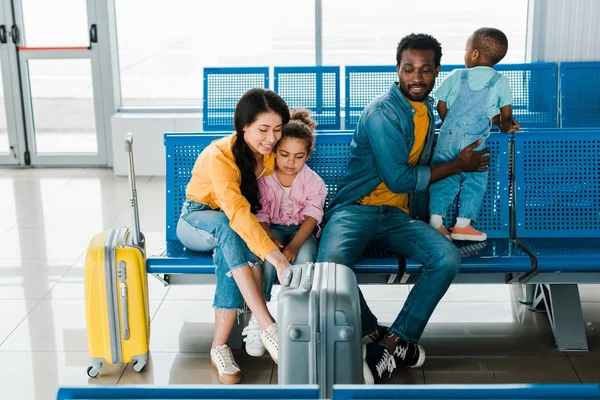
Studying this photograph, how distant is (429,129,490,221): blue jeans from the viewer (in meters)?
3.75

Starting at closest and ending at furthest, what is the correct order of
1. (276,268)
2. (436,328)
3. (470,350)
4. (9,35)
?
(276,268) < (470,350) < (436,328) < (9,35)

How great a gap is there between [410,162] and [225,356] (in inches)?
47.7

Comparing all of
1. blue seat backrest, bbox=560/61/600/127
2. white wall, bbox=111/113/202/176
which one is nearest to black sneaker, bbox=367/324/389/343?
blue seat backrest, bbox=560/61/600/127

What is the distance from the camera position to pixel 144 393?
1450mm

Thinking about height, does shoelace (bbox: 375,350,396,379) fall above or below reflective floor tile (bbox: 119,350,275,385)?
above

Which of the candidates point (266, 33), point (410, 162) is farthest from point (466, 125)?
point (266, 33)

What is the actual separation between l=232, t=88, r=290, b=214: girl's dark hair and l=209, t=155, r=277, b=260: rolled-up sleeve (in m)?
0.06

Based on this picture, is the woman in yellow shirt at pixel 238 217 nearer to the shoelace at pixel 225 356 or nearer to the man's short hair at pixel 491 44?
the shoelace at pixel 225 356

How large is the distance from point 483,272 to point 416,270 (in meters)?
0.32

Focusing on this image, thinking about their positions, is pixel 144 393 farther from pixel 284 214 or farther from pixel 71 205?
pixel 71 205

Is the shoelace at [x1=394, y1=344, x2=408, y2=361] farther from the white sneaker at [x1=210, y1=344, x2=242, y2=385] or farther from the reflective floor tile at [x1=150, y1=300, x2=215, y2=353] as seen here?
the reflective floor tile at [x1=150, y1=300, x2=215, y2=353]

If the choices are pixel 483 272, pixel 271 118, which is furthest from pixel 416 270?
pixel 271 118

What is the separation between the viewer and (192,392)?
1449 millimetres

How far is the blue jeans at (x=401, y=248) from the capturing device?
3381mm
